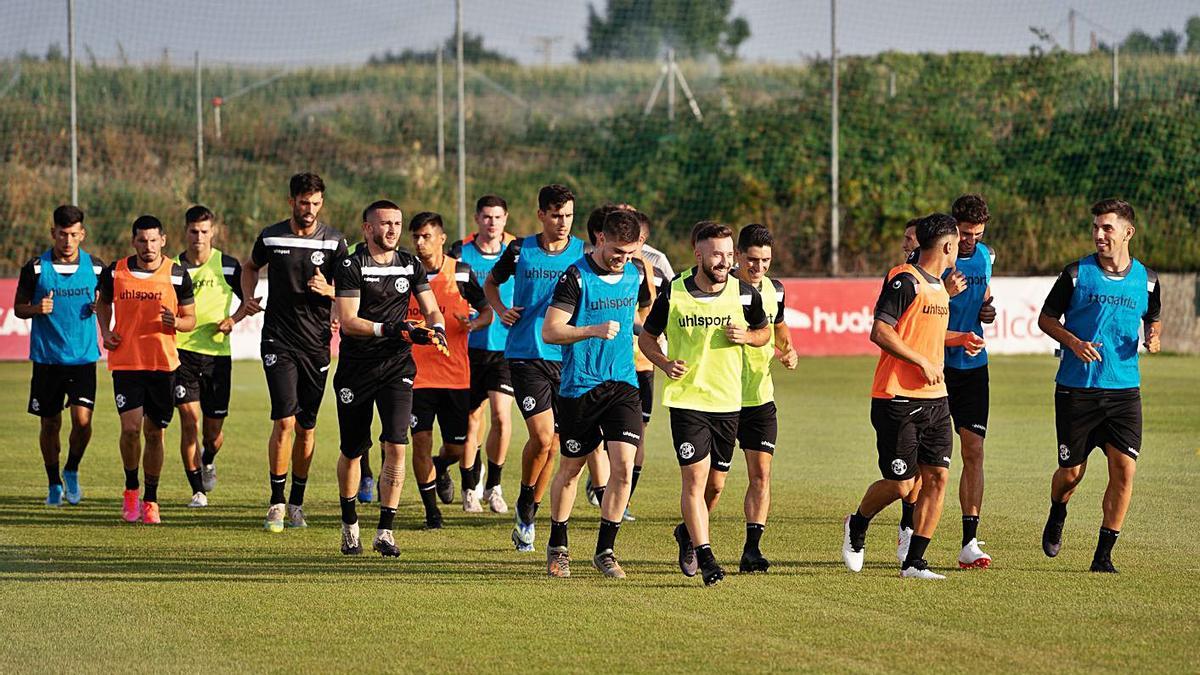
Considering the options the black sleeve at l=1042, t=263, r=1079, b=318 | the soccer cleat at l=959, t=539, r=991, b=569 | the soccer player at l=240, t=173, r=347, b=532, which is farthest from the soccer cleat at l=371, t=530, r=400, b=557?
the black sleeve at l=1042, t=263, r=1079, b=318

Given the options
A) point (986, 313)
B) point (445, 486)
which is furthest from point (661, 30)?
point (986, 313)

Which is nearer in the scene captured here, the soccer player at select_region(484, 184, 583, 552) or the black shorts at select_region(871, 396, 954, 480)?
the black shorts at select_region(871, 396, 954, 480)

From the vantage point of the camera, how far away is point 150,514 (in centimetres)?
1128

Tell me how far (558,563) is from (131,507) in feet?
12.3

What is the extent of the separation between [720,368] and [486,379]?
326cm

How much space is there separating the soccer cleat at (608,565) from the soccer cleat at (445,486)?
10.8 feet

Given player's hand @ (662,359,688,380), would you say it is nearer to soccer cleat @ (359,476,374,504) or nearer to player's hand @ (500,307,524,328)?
player's hand @ (500,307,524,328)

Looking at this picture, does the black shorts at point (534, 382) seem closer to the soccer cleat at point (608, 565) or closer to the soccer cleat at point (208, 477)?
the soccer cleat at point (608, 565)

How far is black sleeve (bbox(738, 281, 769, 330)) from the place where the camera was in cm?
897

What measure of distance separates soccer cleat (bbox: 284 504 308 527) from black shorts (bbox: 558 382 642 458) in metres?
2.62

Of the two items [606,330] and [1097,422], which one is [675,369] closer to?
[606,330]

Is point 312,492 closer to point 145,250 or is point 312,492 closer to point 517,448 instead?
point 145,250

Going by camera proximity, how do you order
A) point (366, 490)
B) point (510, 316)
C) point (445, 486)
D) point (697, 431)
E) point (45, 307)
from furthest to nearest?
1. point (366, 490)
2. point (45, 307)
3. point (445, 486)
4. point (510, 316)
5. point (697, 431)

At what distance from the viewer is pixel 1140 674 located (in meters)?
6.68
